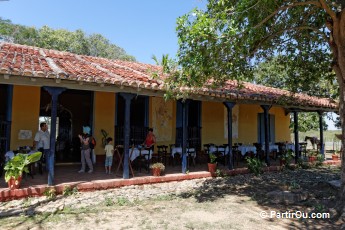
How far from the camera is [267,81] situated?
83.7 feet

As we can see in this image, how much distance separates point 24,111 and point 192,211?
6198 mm

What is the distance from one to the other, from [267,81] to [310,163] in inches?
548

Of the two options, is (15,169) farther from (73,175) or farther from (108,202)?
(73,175)

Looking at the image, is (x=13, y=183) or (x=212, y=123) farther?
(x=212, y=123)

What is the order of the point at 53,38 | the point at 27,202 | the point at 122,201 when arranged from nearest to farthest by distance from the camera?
1. the point at 27,202
2. the point at 122,201
3. the point at 53,38

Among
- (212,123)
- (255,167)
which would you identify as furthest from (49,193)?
(212,123)

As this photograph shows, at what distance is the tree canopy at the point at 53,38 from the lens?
1011 inches

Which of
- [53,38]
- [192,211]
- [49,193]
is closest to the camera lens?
[192,211]

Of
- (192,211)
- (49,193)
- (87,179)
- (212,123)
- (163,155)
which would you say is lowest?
(192,211)

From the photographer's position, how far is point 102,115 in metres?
10.5

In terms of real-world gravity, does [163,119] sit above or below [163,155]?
above

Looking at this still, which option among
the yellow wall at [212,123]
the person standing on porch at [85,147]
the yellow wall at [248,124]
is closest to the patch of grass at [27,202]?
the person standing on porch at [85,147]

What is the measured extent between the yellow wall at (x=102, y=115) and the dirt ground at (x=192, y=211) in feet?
12.2

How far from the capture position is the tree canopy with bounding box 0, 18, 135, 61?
25.7 metres
